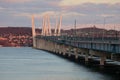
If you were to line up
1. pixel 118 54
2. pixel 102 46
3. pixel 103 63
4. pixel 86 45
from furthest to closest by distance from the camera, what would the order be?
1. pixel 86 45
2. pixel 103 63
3. pixel 102 46
4. pixel 118 54

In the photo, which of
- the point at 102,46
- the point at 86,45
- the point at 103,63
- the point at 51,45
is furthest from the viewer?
the point at 51,45

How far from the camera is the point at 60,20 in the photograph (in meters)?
182

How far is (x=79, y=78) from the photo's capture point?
188 ft

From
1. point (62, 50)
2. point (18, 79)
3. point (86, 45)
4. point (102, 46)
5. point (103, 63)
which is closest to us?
point (18, 79)

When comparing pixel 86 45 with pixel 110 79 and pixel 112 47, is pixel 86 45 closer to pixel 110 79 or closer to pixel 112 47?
pixel 112 47

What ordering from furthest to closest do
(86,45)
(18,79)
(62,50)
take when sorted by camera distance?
(62,50)
(86,45)
(18,79)

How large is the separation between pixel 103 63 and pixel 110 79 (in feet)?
79.2

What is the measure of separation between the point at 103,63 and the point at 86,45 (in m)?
11.6

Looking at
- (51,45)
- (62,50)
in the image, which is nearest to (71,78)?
(62,50)

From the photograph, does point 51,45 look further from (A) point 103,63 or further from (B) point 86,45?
(A) point 103,63

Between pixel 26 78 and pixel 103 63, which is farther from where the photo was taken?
pixel 103 63

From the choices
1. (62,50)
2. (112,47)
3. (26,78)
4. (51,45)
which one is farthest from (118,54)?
(51,45)

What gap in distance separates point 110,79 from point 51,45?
12719cm

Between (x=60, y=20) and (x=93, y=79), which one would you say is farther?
(x=60, y=20)
